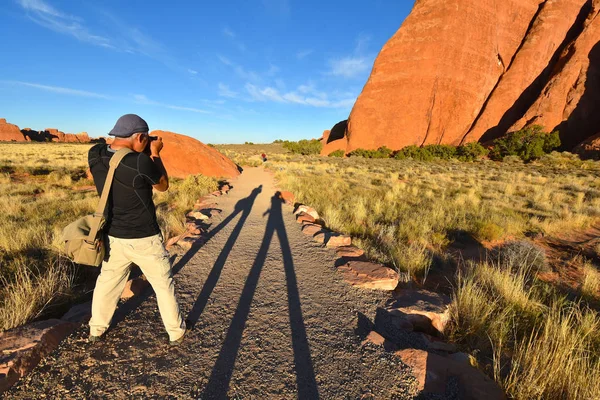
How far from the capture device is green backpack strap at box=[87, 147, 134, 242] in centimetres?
207

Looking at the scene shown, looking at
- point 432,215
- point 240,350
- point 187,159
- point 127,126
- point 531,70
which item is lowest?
point 240,350

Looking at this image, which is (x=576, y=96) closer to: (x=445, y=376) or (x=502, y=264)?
(x=502, y=264)

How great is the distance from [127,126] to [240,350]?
7.34 ft

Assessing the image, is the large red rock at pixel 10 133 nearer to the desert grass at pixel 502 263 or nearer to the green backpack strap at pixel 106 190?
the desert grass at pixel 502 263

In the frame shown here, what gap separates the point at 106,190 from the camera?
83.9 inches

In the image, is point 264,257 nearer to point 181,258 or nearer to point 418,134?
point 181,258

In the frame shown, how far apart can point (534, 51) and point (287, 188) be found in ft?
146

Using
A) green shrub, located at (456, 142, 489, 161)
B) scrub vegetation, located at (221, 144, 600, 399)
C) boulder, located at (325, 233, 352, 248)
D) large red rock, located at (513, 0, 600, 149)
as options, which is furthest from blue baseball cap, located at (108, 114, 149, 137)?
large red rock, located at (513, 0, 600, 149)

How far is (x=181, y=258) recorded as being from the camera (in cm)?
443

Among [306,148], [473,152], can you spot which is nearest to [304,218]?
[473,152]

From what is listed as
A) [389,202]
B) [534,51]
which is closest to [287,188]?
[389,202]

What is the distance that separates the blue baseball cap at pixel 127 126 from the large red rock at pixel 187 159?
13077 millimetres

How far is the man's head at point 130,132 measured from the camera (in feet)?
7.07

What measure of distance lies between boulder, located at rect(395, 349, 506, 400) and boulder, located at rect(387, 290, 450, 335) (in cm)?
69
